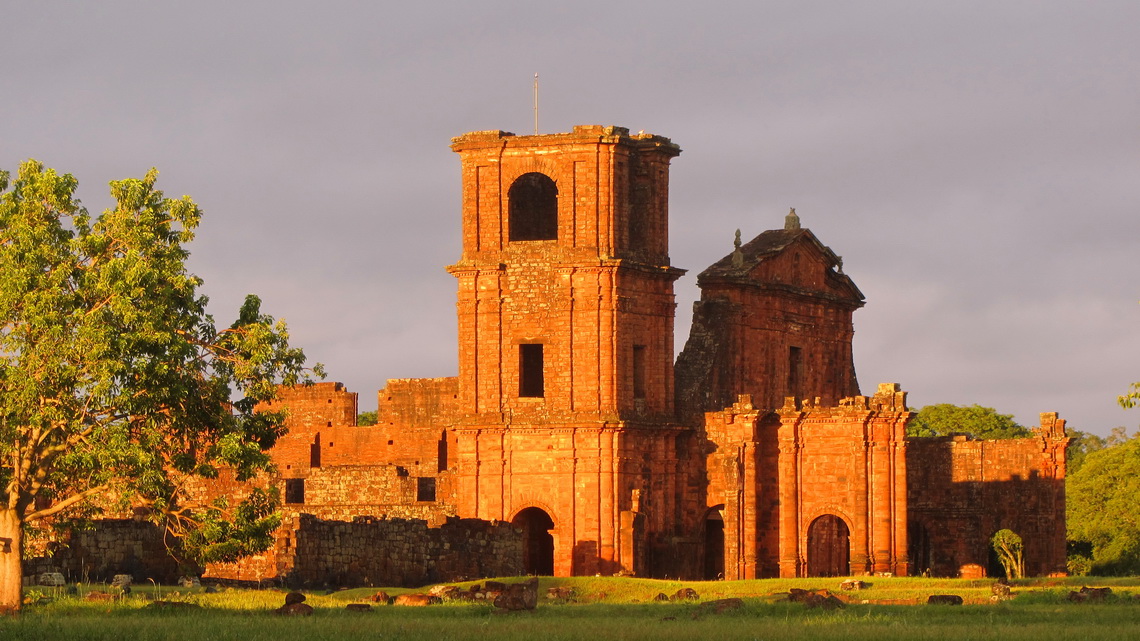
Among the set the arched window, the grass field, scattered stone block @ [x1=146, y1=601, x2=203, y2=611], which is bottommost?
the grass field

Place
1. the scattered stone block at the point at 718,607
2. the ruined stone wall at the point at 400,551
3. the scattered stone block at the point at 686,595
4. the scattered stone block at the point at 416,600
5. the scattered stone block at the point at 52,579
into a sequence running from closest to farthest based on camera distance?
1. the scattered stone block at the point at 718,607
2. the scattered stone block at the point at 416,600
3. the scattered stone block at the point at 52,579
4. the scattered stone block at the point at 686,595
5. the ruined stone wall at the point at 400,551

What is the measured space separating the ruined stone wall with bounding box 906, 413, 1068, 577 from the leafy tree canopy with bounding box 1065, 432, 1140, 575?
11.3 m

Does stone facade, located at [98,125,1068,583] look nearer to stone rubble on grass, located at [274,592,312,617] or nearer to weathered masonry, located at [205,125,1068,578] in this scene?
weathered masonry, located at [205,125,1068,578]

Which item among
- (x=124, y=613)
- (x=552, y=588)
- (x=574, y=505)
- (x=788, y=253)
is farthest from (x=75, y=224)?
(x=788, y=253)

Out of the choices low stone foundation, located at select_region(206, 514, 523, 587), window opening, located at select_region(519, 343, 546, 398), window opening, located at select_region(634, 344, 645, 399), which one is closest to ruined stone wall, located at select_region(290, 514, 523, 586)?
low stone foundation, located at select_region(206, 514, 523, 587)

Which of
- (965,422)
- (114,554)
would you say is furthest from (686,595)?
(965,422)

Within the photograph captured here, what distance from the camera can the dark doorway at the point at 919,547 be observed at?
59500 millimetres

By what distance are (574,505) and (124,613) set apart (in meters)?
21.8

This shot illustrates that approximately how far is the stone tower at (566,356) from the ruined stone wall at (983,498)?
289 inches

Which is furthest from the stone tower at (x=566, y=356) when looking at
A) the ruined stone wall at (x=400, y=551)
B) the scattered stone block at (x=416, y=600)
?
the scattered stone block at (x=416, y=600)

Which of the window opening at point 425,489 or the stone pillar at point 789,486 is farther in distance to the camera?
the window opening at point 425,489

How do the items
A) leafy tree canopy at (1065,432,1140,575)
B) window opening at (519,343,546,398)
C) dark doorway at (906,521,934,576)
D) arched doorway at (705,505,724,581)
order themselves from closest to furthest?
window opening at (519,343,546,398), arched doorway at (705,505,724,581), dark doorway at (906,521,934,576), leafy tree canopy at (1065,432,1140,575)

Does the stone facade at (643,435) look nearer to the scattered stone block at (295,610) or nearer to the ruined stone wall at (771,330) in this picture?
the ruined stone wall at (771,330)

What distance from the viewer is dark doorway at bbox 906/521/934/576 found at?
59500 mm
